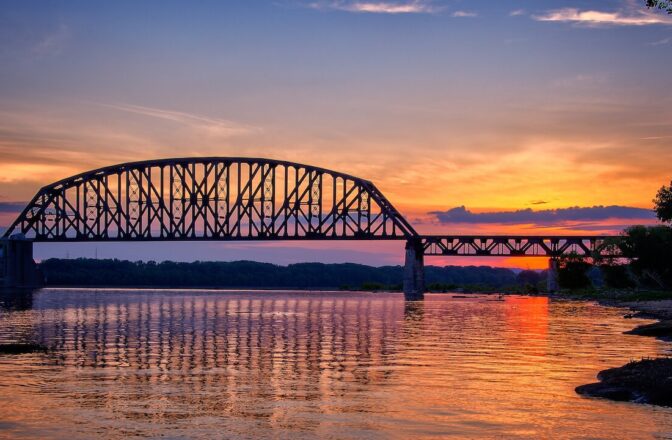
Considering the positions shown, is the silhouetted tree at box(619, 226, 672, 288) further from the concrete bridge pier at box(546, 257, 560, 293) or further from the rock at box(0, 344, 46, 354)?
the rock at box(0, 344, 46, 354)

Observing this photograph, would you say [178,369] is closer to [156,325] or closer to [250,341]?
[250,341]

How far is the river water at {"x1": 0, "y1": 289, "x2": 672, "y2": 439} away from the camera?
23.4 m

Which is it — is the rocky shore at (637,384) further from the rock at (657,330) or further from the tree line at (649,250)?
the tree line at (649,250)

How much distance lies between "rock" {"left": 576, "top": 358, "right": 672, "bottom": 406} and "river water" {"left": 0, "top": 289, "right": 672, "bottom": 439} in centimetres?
75

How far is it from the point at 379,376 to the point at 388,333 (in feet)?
87.1

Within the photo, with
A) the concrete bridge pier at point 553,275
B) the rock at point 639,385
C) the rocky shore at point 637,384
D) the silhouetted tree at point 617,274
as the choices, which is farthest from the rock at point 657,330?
the concrete bridge pier at point 553,275

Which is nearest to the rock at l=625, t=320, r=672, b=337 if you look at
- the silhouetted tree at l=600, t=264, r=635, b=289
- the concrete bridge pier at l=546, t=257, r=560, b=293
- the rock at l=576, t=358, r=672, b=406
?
the rock at l=576, t=358, r=672, b=406

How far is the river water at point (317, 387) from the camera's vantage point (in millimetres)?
23422

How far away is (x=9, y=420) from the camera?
24141 mm

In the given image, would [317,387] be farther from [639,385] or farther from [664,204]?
[664,204]

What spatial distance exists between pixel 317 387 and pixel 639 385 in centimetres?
1079

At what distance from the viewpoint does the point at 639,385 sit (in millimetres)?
28078

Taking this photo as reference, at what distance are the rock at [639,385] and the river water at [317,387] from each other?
2.47 ft

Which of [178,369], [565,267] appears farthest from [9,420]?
[565,267]
